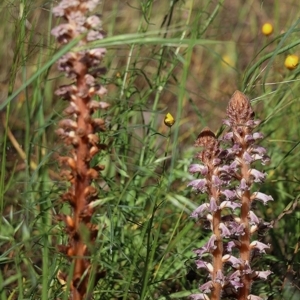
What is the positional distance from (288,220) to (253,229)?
827mm

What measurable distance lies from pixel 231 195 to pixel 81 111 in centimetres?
54

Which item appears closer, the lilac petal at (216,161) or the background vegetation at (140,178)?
the lilac petal at (216,161)

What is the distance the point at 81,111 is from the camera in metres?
1.67

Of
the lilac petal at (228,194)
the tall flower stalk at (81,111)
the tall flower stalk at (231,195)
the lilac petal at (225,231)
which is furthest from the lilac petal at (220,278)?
the tall flower stalk at (81,111)

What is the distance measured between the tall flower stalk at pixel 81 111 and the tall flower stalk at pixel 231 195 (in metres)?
0.37

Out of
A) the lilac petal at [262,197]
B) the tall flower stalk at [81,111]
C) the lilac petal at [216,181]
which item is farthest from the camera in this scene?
the lilac petal at [262,197]

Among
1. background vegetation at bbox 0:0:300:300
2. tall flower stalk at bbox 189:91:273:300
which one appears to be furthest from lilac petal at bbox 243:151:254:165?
background vegetation at bbox 0:0:300:300

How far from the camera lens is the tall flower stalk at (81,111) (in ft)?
5.41

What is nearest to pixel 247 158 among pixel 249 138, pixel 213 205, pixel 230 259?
pixel 249 138

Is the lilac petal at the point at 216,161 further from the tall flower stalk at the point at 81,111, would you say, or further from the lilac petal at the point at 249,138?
the tall flower stalk at the point at 81,111

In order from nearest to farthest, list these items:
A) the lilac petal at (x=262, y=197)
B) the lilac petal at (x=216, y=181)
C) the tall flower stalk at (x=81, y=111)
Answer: the tall flower stalk at (x=81, y=111) → the lilac petal at (x=216, y=181) → the lilac petal at (x=262, y=197)

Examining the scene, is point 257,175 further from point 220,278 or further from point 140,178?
point 140,178

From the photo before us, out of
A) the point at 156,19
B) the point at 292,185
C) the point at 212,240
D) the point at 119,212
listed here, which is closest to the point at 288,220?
the point at 292,185

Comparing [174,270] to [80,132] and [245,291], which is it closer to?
[245,291]
